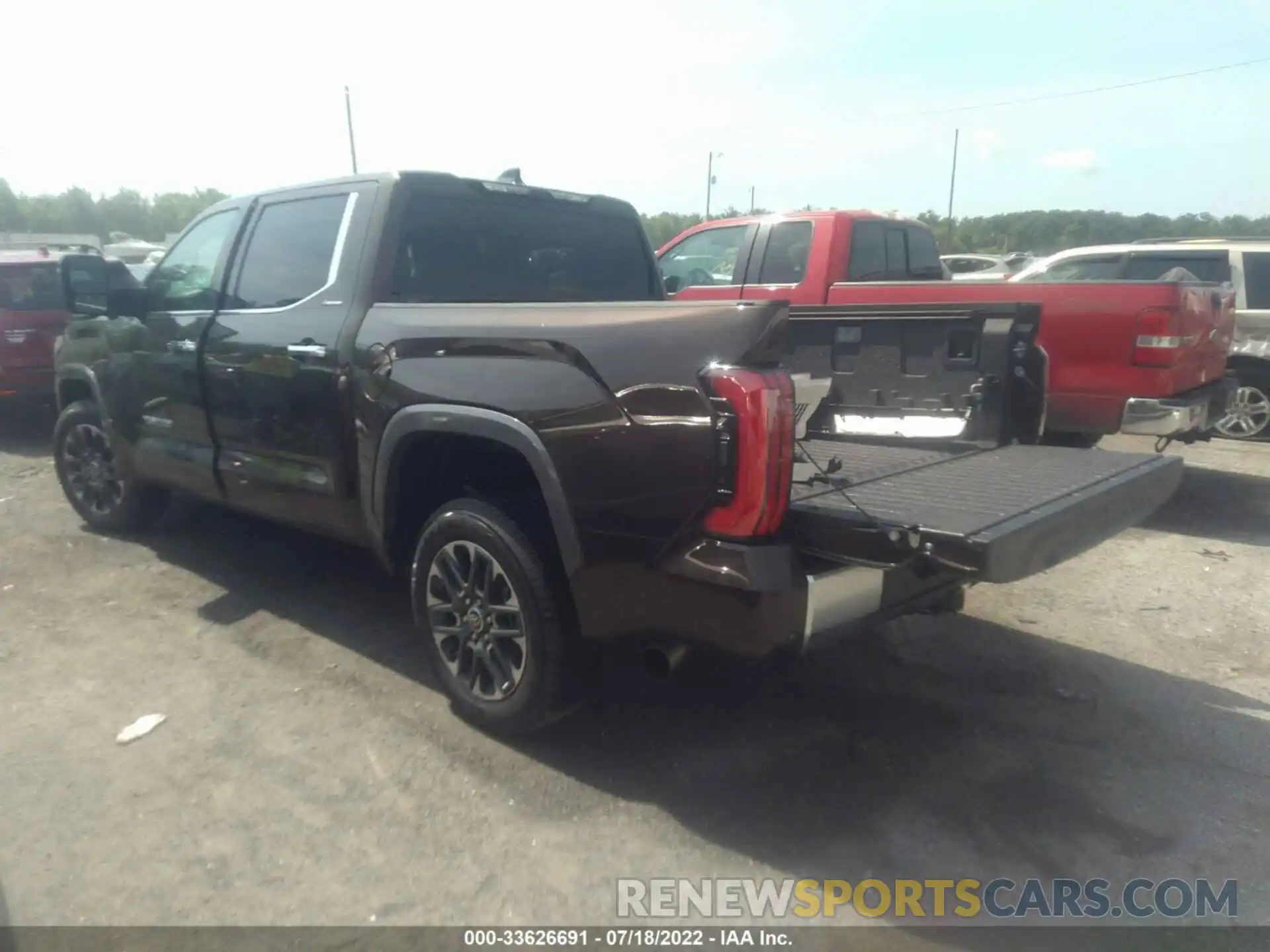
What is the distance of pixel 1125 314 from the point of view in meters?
6.05

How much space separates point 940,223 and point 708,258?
41082mm

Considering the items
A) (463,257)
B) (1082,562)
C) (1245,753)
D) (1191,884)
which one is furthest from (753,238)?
(1191,884)

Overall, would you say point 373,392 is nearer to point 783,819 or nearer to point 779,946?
point 783,819

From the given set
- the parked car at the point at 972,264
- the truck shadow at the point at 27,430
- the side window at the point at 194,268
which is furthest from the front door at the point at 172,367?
the parked car at the point at 972,264

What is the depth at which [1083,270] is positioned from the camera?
9258mm

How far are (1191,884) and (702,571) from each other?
167 centimetres

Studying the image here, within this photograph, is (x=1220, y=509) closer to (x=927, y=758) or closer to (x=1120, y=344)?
(x=1120, y=344)

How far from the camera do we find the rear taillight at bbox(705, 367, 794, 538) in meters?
2.67

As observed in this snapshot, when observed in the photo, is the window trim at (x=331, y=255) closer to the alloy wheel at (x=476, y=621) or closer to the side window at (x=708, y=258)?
the alloy wheel at (x=476, y=621)

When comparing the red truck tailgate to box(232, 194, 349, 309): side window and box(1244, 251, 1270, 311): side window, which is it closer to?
box(1244, 251, 1270, 311): side window

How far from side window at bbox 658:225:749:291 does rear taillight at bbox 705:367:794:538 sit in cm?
550

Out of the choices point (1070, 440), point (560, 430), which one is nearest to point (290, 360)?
point (560, 430)

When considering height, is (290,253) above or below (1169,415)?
above

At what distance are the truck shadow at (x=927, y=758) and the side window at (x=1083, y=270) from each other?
5869 millimetres
